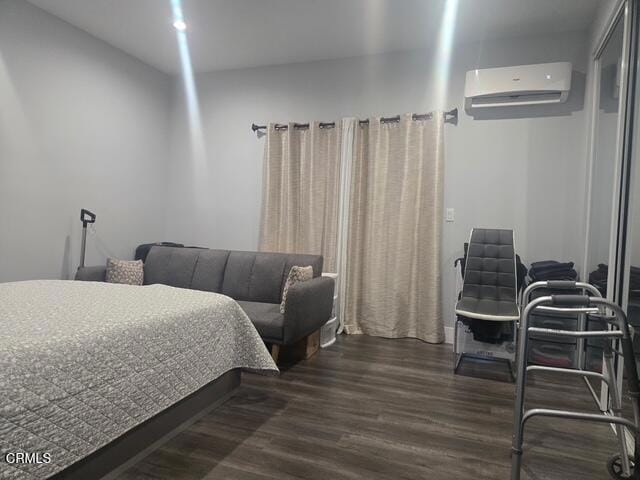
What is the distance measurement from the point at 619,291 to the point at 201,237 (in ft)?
13.1

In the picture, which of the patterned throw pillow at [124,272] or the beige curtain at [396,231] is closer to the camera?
the patterned throw pillow at [124,272]

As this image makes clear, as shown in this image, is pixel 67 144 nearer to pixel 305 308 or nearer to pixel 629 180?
pixel 305 308

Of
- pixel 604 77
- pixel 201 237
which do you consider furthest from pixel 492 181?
pixel 201 237

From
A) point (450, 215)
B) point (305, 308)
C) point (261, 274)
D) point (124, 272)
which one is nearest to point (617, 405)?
point (305, 308)

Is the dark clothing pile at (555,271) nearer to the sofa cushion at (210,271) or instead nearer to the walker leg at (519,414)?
the walker leg at (519,414)

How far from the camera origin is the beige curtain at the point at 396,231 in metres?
3.74

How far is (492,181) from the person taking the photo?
3654mm

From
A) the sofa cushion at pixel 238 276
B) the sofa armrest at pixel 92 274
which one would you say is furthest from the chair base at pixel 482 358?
the sofa armrest at pixel 92 274

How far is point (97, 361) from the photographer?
4.13ft

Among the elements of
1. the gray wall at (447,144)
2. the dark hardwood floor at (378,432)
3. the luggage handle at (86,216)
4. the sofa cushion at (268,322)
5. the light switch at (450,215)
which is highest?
the gray wall at (447,144)

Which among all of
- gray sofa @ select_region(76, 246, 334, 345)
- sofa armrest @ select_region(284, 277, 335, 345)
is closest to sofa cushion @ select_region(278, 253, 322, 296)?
gray sofa @ select_region(76, 246, 334, 345)

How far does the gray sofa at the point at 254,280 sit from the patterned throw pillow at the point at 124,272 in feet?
0.31

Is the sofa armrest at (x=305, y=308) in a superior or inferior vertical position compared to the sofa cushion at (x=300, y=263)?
inferior

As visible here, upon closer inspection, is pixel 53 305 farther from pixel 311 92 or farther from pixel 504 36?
pixel 504 36
